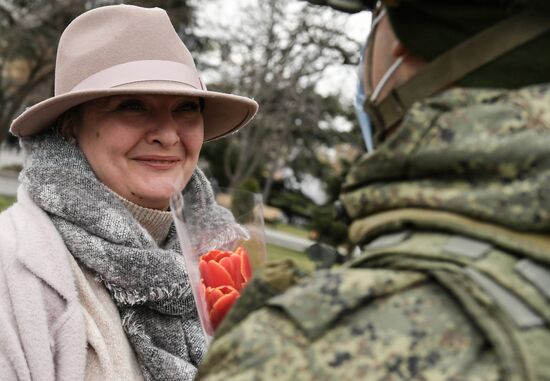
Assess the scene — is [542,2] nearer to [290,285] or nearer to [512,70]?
[512,70]

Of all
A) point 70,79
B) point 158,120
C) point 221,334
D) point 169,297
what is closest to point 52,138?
point 70,79

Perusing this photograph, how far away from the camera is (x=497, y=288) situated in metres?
0.91

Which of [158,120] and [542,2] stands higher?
[542,2]

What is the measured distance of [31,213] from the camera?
Result: 2252 mm

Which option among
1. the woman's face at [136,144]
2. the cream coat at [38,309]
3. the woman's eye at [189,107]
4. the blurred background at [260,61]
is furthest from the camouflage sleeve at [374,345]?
the blurred background at [260,61]

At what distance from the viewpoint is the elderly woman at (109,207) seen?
2084mm

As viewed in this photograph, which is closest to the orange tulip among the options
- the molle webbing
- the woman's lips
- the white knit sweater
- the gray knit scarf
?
the gray knit scarf

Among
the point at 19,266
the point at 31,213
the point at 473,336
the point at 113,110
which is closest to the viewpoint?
the point at 473,336

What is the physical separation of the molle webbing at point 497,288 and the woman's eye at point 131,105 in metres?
1.63

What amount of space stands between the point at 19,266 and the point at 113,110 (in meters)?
0.65

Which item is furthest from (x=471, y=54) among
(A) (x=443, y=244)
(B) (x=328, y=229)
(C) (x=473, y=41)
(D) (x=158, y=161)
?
(B) (x=328, y=229)

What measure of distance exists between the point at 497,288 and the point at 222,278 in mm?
1067

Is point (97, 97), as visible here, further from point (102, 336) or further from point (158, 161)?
point (102, 336)

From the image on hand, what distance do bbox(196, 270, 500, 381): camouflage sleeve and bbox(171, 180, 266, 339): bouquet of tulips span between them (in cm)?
81
